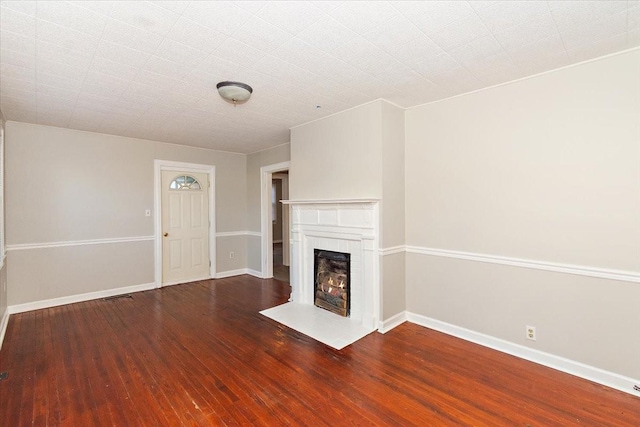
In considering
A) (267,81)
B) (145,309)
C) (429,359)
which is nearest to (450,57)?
(267,81)

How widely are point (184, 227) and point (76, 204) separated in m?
1.63

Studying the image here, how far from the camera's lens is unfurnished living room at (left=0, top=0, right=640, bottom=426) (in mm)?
1968

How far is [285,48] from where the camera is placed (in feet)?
7.10

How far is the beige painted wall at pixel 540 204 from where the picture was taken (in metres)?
2.28

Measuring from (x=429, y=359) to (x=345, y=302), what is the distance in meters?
1.19

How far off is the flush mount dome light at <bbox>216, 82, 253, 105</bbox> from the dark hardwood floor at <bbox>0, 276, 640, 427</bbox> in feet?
8.20

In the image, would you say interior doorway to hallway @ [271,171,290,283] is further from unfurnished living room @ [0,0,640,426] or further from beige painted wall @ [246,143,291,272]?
unfurnished living room @ [0,0,640,426]

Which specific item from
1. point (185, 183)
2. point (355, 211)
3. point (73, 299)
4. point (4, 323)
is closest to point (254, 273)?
point (185, 183)

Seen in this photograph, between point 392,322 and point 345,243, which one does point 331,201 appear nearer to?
point 345,243

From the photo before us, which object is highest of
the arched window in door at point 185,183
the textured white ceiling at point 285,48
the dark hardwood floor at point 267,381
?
the textured white ceiling at point 285,48

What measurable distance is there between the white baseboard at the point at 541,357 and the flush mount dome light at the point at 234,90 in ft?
10.4

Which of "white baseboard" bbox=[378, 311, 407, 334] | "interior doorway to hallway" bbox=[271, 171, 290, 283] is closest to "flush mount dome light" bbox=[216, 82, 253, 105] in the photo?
"white baseboard" bbox=[378, 311, 407, 334]

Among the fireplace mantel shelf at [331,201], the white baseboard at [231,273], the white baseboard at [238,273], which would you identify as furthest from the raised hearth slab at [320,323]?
the white baseboard at [231,273]

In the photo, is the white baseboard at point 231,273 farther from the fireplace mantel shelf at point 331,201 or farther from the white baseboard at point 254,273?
the fireplace mantel shelf at point 331,201
